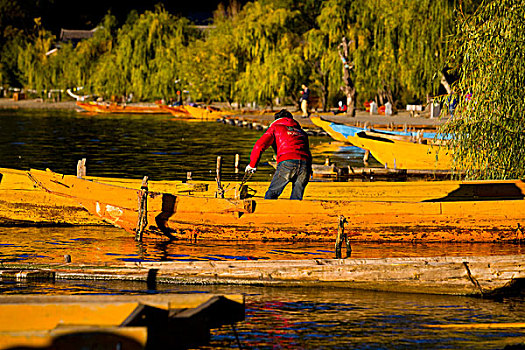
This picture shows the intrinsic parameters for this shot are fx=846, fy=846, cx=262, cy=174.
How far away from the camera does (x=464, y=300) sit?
1121 cm

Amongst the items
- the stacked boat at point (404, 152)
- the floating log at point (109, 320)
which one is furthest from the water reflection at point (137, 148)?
the floating log at point (109, 320)

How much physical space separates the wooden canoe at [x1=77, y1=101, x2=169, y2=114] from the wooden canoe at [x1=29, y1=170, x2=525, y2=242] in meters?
57.3

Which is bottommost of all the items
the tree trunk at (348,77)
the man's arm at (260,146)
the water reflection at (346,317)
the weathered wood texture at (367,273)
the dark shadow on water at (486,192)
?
the water reflection at (346,317)

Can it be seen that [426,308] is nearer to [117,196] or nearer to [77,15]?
[117,196]

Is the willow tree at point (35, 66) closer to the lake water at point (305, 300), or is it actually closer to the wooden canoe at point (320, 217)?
the lake water at point (305, 300)

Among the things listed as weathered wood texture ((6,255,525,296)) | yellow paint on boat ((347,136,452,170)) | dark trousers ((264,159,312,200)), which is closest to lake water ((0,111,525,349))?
weathered wood texture ((6,255,525,296))

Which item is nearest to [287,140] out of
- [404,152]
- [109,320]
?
[109,320]

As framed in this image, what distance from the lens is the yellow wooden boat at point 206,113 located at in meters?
60.1

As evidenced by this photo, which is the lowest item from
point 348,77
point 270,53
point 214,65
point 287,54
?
point 348,77

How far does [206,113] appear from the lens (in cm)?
6153

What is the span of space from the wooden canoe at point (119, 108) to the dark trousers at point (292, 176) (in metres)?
57.3

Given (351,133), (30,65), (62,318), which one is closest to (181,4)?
(30,65)

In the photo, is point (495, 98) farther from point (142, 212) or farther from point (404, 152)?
point (404, 152)

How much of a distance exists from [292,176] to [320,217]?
892 millimetres
